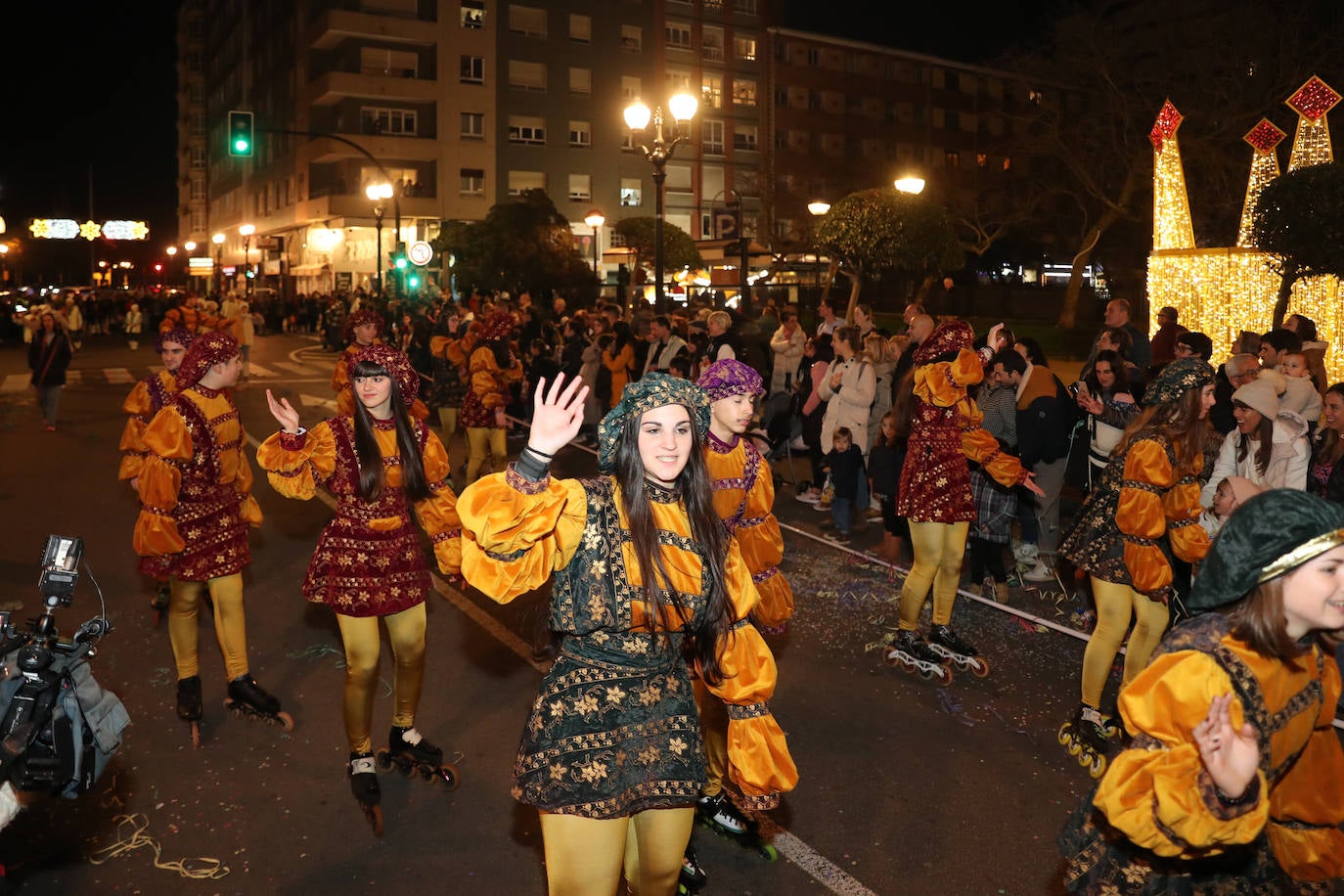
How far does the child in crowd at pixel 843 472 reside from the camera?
10555mm

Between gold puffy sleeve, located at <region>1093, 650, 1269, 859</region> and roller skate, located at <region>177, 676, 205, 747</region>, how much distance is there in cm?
474

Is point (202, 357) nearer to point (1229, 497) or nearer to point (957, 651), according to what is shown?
point (957, 651)

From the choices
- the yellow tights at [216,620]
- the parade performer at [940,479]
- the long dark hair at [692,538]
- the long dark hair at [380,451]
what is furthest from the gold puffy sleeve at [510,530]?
the parade performer at [940,479]

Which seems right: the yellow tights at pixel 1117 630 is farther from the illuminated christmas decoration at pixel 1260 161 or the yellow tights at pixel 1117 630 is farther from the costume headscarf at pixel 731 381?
the illuminated christmas decoration at pixel 1260 161

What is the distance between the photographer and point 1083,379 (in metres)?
9.41

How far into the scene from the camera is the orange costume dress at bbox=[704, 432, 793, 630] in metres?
5.18

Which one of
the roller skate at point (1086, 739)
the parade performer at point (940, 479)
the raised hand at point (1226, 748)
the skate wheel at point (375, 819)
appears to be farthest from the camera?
the parade performer at point (940, 479)

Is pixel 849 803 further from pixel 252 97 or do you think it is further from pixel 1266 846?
pixel 252 97

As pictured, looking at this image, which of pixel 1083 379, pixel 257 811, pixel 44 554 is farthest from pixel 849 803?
pixel 1083 379

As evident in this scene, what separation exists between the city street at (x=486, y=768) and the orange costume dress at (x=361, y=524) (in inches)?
39.5

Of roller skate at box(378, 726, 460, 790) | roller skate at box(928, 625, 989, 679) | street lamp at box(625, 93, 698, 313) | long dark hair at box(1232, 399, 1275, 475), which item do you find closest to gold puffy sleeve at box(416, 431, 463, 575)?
roller skate at box(378, 726, 460, 790)

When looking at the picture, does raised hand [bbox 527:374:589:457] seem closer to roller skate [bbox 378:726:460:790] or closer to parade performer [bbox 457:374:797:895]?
parade performer [bbox 457:374:797:895]

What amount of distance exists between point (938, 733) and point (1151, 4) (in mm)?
26522

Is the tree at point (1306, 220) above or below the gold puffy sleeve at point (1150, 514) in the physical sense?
above
